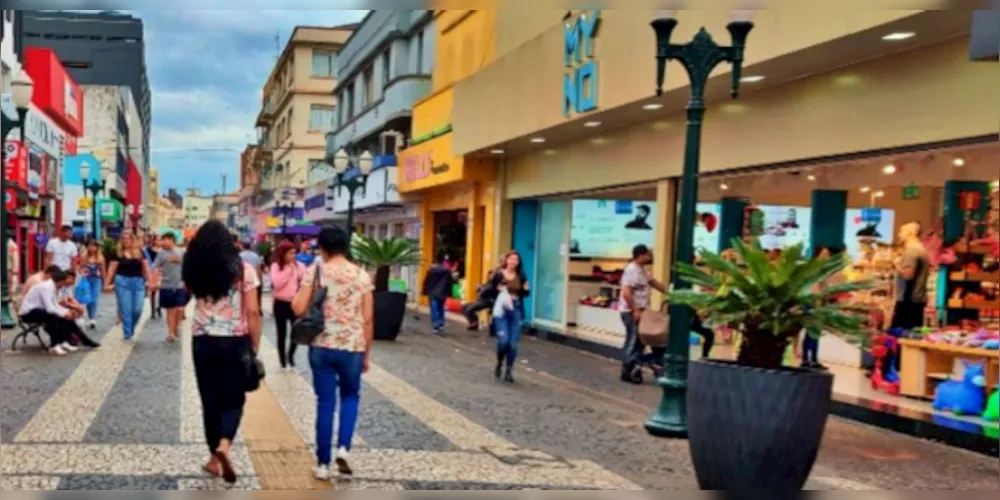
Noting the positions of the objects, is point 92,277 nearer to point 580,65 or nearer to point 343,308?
point 580,65

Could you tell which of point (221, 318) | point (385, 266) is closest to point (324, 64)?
point (385, 266)

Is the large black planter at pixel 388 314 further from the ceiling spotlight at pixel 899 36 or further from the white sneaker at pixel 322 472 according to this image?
the white sneaker at pixel 322 472

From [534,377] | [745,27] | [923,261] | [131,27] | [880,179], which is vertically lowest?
[534,377]

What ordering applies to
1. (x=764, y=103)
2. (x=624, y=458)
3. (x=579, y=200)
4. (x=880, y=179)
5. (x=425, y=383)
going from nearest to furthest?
(x=624, y=458) < (x=425, y=383) < (x=764, y=103) < (x=880, y=179) < (x=579, y=200)

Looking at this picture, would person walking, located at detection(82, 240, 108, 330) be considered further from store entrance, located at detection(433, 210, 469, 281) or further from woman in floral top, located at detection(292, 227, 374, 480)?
woman in floral top, located at detection(292, 227, 374, 480)

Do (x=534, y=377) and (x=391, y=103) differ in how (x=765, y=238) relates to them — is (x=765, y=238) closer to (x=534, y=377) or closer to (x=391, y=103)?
(x=534, y=377)

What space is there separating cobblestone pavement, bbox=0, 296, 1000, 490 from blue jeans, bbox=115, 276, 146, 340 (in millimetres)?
2595

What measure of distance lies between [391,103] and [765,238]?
18734 millimetres

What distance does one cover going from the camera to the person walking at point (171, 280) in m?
14.9

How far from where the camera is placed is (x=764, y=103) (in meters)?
12.9

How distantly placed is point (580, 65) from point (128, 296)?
25.0ft

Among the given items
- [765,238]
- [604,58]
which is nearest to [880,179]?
[765,238]

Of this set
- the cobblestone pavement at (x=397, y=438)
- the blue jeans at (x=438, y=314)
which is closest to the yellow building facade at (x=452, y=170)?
the blue jeans at (x=438, y=314)

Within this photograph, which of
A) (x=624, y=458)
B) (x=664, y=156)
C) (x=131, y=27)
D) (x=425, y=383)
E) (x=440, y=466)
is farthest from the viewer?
(x=131, y=27)
